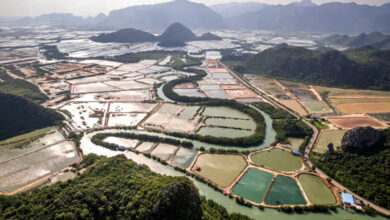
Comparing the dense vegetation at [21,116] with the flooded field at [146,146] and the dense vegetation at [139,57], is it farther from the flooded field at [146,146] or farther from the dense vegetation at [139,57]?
the dense vegetation at [139,57]

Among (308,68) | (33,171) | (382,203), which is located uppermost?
(308,68)

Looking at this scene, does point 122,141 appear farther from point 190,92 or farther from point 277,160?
point 190,92

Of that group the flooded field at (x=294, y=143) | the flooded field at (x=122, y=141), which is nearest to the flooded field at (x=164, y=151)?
the flooded field at (x=122, y=141)

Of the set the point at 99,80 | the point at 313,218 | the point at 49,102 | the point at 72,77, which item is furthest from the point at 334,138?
the point at 72,77

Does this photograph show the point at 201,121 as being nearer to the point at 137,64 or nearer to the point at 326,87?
the point at 326,87

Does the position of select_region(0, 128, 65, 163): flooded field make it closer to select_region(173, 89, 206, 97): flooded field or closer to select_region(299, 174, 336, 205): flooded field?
select_region(173, 89, 206, 97): flooded field

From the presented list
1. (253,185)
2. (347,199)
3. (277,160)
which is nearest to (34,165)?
Result: (253,185)
